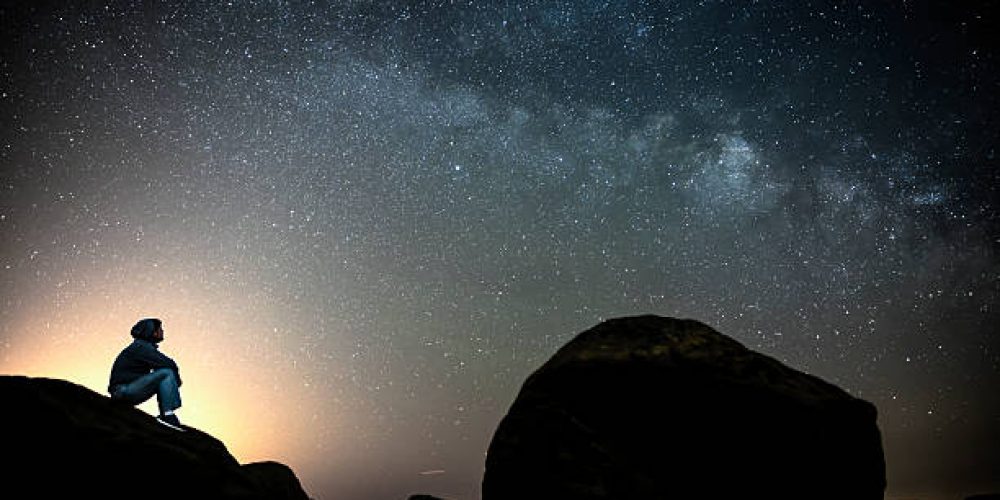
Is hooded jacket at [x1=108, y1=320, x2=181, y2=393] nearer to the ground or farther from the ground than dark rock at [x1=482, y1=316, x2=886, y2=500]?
farther from the ground

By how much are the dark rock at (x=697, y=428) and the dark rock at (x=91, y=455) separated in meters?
3.22

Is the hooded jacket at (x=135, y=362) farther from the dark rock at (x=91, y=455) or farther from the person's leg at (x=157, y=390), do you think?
the dark rock at (x=91, y=455)

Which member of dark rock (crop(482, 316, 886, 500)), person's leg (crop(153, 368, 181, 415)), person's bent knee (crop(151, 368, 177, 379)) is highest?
person's bent knee (crop(151, 368, 177, 379))

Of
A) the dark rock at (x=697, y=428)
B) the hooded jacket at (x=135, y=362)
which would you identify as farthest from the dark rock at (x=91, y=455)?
the dark rock at (x=697, y=428)

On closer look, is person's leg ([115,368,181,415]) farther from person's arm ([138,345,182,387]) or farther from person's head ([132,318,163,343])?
person's head ([132,318,163,343])

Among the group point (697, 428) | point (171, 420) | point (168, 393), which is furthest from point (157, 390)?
point (697, 428)

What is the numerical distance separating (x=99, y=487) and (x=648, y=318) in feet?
22.4

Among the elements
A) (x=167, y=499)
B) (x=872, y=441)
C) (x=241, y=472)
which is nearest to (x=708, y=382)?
(x=872, y=441)

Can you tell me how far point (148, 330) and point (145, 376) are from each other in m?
0.61

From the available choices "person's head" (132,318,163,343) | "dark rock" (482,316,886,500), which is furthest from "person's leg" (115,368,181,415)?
"dark rock" (482,316,886,500)

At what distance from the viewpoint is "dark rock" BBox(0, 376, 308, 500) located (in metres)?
4.90

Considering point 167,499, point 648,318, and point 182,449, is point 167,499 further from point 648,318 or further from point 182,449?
point 648,318

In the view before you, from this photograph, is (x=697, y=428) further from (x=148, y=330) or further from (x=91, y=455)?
(x=148, y=330)

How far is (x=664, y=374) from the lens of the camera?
6.87 m
